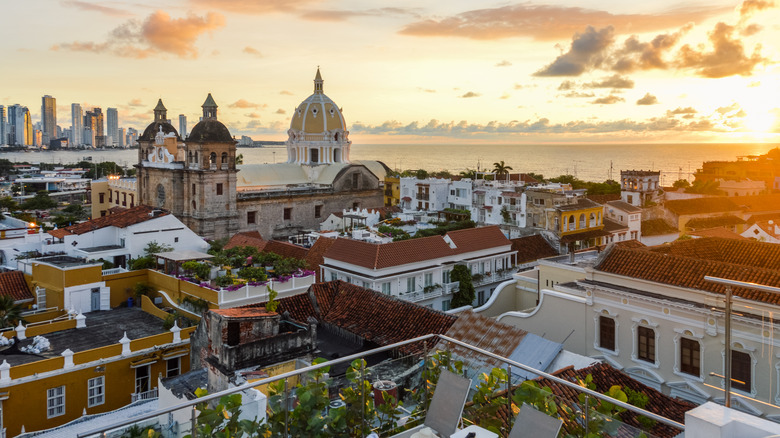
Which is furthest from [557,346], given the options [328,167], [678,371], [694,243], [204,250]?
[328,167]

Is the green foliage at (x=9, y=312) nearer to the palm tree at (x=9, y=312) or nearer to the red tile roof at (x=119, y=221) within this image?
the palm tree at (x=9, y=312)

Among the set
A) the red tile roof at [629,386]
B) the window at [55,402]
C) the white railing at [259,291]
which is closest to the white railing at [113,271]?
the white railing at [259,291]

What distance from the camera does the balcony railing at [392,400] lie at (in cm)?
645


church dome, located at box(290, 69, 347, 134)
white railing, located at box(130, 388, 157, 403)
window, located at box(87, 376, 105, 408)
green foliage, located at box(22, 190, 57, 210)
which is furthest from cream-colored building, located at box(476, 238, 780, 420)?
green foliage, located at box(22, 190, 57, 210)

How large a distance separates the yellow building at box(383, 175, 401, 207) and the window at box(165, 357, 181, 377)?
4961 centimetres

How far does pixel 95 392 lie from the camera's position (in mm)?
16891

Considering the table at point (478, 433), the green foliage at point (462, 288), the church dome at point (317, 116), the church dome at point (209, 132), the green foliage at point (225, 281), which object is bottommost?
the green foliage at point (462, 288)

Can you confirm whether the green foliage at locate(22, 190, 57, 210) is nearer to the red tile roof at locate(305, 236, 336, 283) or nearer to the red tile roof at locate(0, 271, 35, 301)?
the red tile roof at locate(305, 236, 336, 283)

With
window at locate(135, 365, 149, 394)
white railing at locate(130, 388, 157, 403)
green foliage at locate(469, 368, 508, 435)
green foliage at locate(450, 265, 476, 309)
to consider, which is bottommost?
white railing at locate(130, 388, 157, 403)

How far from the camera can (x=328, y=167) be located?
62.3m

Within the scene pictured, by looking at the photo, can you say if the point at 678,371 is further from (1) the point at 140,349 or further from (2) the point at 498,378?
(1) the point at 140,349

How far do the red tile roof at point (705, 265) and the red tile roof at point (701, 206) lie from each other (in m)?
28.9

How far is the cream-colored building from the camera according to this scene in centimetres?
1371

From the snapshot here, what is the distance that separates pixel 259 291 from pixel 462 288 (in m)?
10.4
